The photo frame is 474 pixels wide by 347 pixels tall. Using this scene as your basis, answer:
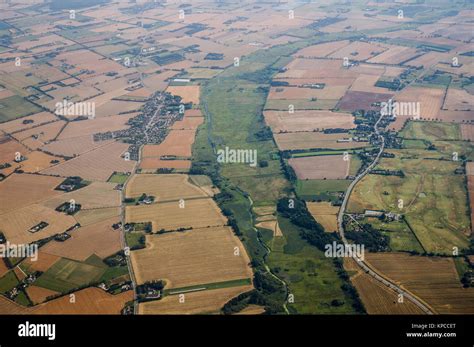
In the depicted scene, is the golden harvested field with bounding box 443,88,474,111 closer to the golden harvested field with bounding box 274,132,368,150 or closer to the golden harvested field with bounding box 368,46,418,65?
the golden harvested field with bounding box 368,46,418,65

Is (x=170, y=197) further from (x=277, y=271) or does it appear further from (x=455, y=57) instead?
(x=455, y=57)

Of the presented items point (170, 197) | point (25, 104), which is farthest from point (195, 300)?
point (25, 104)

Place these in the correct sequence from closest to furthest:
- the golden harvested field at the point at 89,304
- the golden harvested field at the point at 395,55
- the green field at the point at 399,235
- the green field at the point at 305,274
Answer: the golden harvested field at the point at 89,304, the green field at the point at 305,274, the green field at the point at 399,235, the golden harvested field at the point at 395,55

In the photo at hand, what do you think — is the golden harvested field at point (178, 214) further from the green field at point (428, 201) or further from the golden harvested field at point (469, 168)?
the golden harvested field at point (469, 168)

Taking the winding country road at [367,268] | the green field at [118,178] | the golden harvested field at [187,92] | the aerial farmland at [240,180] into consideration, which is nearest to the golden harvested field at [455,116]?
the aerial farmland at [240,180]

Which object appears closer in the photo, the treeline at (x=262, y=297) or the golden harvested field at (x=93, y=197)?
the treeline at (x=262, y=297)

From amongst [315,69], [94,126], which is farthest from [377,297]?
[315,69]

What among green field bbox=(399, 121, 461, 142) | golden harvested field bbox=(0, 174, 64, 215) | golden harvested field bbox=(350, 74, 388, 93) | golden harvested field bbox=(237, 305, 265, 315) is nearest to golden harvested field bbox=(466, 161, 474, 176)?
green field bbox=(399, 121, 461, 142)
